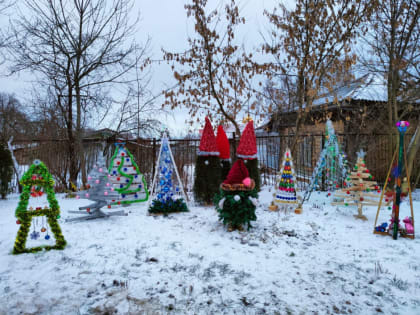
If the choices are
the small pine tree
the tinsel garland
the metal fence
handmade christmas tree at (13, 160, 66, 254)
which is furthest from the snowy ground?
the metal fence

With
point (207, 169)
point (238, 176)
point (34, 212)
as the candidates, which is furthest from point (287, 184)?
point (34, 212)

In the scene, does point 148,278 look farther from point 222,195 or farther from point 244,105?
point 244,105

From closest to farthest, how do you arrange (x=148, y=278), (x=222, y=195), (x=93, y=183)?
(x=148, y=278) < (x=222, y=195) < (x=93, y=183)

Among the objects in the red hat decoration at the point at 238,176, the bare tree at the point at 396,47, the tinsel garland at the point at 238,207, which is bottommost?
the tinsel garland at the point at 238,207

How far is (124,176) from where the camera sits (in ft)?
23.2

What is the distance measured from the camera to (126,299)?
2734mm

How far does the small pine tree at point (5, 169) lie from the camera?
7.51 meters

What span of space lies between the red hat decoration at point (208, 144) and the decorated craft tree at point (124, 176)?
6.67 ft

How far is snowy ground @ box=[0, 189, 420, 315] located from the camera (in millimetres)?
2653

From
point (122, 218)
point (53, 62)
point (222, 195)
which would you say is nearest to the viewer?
point (222, 195)

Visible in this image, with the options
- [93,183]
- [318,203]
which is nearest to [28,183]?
[93,183]

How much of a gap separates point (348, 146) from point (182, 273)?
30.2 feet

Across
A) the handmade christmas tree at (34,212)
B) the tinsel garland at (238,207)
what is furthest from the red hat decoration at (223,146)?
the handmade christmas tree at (34,212)

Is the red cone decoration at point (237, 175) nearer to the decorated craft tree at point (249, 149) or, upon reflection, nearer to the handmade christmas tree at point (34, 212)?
the decorated craft tree at point (249, 149)
